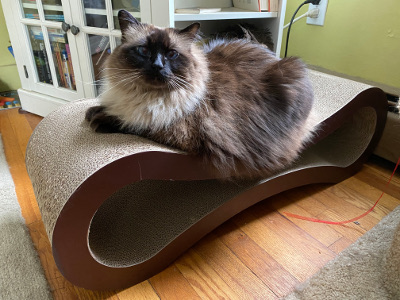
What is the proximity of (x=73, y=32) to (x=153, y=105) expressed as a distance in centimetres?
118

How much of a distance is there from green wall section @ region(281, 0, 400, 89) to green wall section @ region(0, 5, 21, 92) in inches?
85.4

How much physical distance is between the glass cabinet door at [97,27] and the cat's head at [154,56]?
27.8 inches

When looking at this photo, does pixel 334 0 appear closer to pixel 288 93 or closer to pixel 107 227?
pixel 288 93

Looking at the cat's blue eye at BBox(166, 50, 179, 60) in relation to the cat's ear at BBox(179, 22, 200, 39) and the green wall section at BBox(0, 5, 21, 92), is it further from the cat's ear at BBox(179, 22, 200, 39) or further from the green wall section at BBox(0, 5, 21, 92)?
the green wall section at BBox(0, 5, 21, 92)

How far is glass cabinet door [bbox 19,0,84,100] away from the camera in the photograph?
1802 mm

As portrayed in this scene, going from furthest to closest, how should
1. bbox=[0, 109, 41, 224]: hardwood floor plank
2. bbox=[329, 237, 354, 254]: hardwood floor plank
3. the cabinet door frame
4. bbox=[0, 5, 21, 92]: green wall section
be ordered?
bbox=[0, 5, 21, 92]: green wall section, the cabinet door frame, bbox=[0, 109, 41, 224]: hardwood floor plank, bbox=[329, 237, 354, 254]: hardwood floor plank

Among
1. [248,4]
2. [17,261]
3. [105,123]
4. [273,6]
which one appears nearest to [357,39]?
[273,6]

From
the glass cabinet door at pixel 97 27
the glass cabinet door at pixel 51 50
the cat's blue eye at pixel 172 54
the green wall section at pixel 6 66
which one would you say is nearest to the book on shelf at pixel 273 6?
the glass cabinet door at pixel 97 27

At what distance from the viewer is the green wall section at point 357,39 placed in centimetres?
164

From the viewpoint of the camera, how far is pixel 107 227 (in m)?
1.05

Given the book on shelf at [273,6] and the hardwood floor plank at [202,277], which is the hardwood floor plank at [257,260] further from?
the book on shelf at [273,6]

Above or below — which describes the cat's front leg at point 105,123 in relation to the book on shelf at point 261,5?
below

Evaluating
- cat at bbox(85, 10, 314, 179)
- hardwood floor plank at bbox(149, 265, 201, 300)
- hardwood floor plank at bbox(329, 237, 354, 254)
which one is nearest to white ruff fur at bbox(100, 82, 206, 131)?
cat at bbox(85, 10, 314, 179)

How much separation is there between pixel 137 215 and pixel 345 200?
38.4 inches
